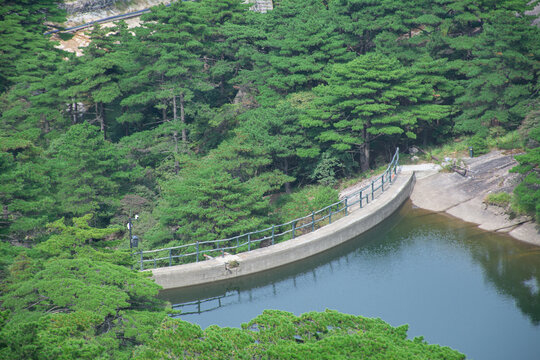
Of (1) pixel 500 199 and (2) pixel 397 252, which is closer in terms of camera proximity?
(2) pixel 397 252

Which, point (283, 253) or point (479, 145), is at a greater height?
point (479, 145)

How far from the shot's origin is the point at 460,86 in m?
29.6

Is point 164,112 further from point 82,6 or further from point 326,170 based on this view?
point 82,6

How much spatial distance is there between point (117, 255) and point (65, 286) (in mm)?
3008

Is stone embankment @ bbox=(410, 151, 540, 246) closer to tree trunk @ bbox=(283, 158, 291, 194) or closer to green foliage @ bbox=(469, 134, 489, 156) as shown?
green foliage @ bbox=(469, 134, 489, 156)

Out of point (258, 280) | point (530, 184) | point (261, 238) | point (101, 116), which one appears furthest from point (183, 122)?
point (530, 184)

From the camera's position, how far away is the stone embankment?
22.7 m

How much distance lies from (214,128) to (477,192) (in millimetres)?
14920

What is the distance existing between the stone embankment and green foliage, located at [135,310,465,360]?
12012 mm

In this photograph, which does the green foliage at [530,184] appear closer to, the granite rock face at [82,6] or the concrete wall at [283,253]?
the concrete wall at [283,253]

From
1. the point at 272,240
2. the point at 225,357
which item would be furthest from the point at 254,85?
the point at 225,357

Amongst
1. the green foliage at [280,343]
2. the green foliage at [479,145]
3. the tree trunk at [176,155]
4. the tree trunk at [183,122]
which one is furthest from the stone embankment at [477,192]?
the green foliage at [280,343]

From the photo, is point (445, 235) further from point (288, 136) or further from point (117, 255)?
point (117, 255)

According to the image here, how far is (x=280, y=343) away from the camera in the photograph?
36.9 feet
